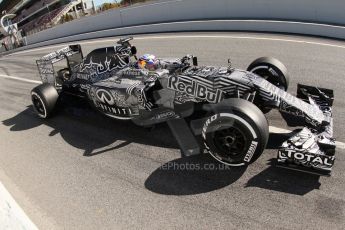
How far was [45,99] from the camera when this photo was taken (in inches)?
317

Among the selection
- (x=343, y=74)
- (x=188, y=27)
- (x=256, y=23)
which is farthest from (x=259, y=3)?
(x=343, y=74)

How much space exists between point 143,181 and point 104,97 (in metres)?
2.30

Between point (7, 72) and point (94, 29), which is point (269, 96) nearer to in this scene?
point (7, 72)

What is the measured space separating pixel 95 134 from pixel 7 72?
34.5ft

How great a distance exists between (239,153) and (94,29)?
779 inches

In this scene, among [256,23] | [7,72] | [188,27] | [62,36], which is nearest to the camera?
[256,23]

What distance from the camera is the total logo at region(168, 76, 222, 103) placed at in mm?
5758

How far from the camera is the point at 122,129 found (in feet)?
23.4

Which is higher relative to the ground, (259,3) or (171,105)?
(259,3)

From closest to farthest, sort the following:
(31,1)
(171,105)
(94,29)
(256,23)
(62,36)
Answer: (171,105)
(256,23)
(94,29)
(62,36)
(31,1)

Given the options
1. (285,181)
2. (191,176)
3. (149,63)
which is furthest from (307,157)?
(149,63)

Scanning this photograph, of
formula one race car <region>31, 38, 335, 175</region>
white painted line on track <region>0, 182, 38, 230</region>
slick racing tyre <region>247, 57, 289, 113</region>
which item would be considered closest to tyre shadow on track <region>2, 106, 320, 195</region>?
formula one race car <region>31, 38, 335, 175</region>

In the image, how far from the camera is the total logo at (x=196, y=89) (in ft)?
18.9

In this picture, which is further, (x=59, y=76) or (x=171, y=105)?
(x=59, y=76)
